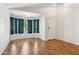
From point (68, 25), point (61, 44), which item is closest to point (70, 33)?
point (68, 25)

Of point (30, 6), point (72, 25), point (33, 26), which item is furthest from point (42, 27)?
point (30, 6)

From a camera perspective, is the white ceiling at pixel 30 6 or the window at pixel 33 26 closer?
the white ceiling at pixel 30 6

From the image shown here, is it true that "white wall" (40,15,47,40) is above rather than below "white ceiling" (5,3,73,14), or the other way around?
below

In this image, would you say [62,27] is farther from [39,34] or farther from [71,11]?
[39,34]

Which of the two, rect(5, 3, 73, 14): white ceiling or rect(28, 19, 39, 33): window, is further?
rect(28, 19, 39, 33): window

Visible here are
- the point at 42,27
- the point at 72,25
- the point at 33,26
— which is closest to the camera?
the point at 72,25

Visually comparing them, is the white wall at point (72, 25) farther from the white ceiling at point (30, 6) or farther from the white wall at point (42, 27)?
the white wall at point (42, 27)

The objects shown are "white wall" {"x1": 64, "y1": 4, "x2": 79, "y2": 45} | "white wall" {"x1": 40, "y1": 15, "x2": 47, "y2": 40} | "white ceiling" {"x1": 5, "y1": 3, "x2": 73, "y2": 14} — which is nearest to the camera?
"white ceiling" {"x1": 5, "y1": 3, "x2": 73, "y2": 14}

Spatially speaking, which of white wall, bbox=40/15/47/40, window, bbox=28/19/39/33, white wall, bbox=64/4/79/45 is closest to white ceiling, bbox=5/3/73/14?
white wall, bbox=64/4/79/45

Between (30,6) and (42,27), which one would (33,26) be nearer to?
(42,27)

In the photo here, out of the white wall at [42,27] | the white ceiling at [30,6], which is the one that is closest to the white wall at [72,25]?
the white ceiling at [30,6]

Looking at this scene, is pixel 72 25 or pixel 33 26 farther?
pixel 33 26

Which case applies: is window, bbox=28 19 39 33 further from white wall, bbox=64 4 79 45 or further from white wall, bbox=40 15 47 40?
white wall, bbox=64 4 79 45
